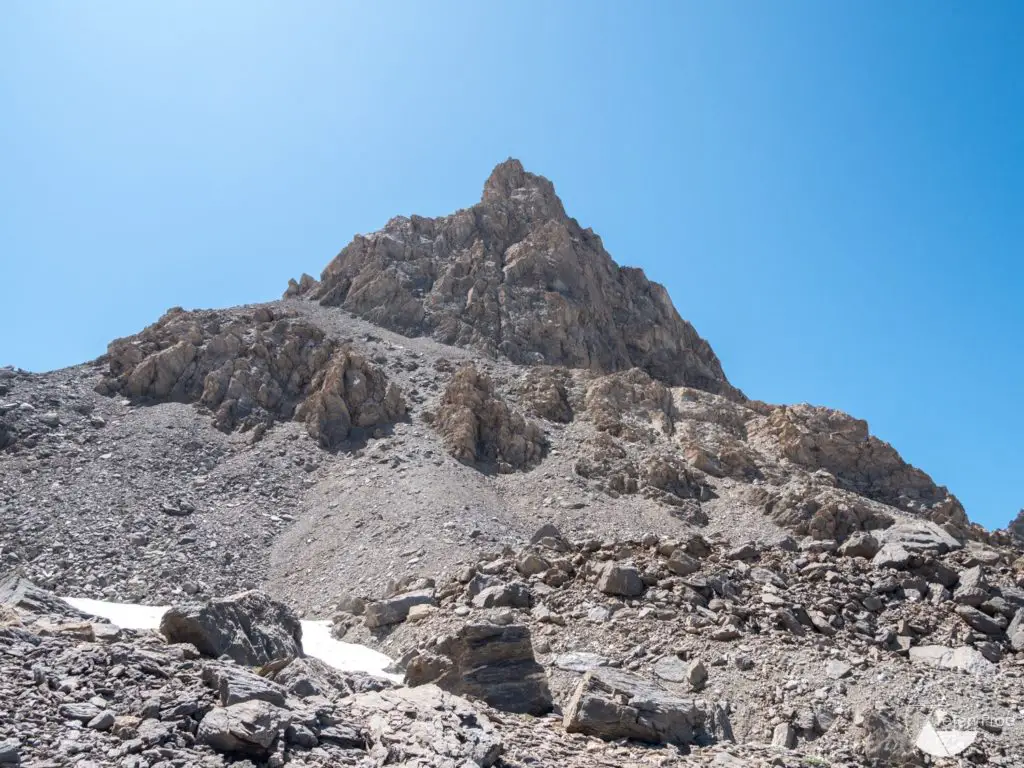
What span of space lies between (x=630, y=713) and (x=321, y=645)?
9944 mm

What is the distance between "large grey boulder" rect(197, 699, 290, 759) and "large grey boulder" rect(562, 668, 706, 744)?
4.39 metres

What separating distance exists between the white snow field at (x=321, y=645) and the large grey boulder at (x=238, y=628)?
8.24ft

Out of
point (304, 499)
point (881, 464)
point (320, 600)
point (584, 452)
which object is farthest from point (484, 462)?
point (881, 464)

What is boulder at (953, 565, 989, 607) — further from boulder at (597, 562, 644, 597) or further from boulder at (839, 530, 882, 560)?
boulder at (597, 562, 644, 597)

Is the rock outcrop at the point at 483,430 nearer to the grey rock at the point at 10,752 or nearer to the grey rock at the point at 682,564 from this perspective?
the grey rock at the point at 682,564

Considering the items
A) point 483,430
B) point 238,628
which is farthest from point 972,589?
point 483,430

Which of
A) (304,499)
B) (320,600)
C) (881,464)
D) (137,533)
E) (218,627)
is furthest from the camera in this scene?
(881,464)

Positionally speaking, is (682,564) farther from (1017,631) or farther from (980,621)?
(1017,631)

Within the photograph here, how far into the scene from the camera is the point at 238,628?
37.1 ft

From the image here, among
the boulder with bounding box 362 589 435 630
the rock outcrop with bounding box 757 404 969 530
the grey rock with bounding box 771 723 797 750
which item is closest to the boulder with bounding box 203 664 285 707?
the grey rock with bounding box 771 723 797 750

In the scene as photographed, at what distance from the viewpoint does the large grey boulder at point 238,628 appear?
10.3m

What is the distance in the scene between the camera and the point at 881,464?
5088cm

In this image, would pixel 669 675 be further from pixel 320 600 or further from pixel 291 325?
pixel 291 325

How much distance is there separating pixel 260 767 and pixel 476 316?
6015 cm
